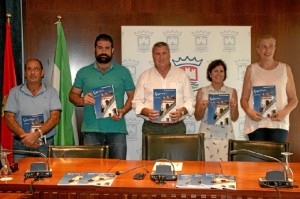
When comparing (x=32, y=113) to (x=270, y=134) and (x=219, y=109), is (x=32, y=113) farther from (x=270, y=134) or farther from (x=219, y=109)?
(x=270, y=134)

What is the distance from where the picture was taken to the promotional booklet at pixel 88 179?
2.72 metres

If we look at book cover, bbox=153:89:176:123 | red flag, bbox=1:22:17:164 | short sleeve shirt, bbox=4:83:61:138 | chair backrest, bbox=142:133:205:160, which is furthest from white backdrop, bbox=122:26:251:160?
chair backrest, bbox=142:133:205:160

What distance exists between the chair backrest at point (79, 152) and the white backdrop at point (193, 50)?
1.82 metres

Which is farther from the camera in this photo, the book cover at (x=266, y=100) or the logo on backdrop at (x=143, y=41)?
the logo on backdrop at (x=143, y=41)

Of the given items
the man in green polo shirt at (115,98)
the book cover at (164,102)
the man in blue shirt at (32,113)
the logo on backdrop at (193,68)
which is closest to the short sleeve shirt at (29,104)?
the man in blue shirt at (32,113)

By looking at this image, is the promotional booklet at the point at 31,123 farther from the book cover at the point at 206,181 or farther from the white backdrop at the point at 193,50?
the book cover at the point at 206,181

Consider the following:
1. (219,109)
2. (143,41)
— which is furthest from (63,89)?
(219,109)

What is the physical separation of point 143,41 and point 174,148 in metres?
2.10

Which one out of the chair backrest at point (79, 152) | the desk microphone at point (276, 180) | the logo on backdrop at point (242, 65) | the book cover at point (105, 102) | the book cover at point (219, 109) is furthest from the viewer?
the logo on backdrop at point (242, 65)

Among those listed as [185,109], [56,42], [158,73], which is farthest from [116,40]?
[185,109]

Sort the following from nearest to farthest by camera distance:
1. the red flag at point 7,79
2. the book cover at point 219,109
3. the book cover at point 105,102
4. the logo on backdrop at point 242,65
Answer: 1. the book cover at point 105,102
2. the book cover at point 219,109
3. the red flag at point 7,79
4. the logo on backdrop at point 242,65

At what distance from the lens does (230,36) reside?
5.46m

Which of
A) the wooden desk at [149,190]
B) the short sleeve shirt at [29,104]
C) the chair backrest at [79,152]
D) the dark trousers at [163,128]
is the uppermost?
the short sleeve shirt at [29,104]

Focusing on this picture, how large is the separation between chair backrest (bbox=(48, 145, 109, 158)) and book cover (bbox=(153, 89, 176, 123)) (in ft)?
3.01
